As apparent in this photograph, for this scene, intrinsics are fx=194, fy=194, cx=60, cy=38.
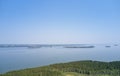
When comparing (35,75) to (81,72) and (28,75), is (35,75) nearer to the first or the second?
(28,75)

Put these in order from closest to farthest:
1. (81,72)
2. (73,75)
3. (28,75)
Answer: (28,75), (73,75), (81,72)

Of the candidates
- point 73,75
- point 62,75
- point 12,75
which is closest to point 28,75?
point 12,75

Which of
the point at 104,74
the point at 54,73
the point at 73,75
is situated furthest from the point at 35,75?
the point at 104,74

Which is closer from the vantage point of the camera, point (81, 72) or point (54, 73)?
point (54, 73)

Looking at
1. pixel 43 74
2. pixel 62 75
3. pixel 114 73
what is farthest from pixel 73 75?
pixel 114 73

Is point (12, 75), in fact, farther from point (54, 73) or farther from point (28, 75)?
point (54, 73)

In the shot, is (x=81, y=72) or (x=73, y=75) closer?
(x=73, y=75)

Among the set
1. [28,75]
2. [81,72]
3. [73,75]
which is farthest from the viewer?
[81,72]

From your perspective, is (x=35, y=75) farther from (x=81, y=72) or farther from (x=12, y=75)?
(x=81, y=72)
